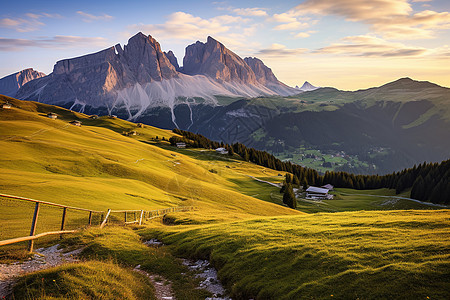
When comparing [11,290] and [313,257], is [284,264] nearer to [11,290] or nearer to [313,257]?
[313,257]

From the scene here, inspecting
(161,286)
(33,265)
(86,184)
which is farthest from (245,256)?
(86,184)

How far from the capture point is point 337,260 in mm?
14508

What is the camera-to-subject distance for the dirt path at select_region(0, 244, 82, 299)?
10725 millimetres

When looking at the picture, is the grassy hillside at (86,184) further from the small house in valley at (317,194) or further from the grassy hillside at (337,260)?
the small house in valley at (317,194)

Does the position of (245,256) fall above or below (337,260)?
below

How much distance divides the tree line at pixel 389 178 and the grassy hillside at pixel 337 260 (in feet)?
389

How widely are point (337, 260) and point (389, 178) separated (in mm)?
178262

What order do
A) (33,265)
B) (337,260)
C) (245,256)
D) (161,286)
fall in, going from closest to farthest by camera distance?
1. (33,265)
2. (337,260)
3. (161,286)
4. (245,256)

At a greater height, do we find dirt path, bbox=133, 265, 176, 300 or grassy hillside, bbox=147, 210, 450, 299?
grassy hillside, bbox=147, 210, 450, 299

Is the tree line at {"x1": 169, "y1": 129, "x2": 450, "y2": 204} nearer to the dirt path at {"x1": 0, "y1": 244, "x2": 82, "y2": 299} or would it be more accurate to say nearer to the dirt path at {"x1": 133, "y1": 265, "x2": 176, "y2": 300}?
the dirt path at {"x1": 133, "y1": 265, "x2": 176, "y2": 300}

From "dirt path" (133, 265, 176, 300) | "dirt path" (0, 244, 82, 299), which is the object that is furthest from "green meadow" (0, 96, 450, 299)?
"dirt path" (0, 244, 82, 299)

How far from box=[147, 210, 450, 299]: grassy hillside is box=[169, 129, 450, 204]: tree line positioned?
4664 inches

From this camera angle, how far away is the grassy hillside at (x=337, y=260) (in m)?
11.3

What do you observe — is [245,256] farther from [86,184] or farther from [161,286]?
[86,184]
